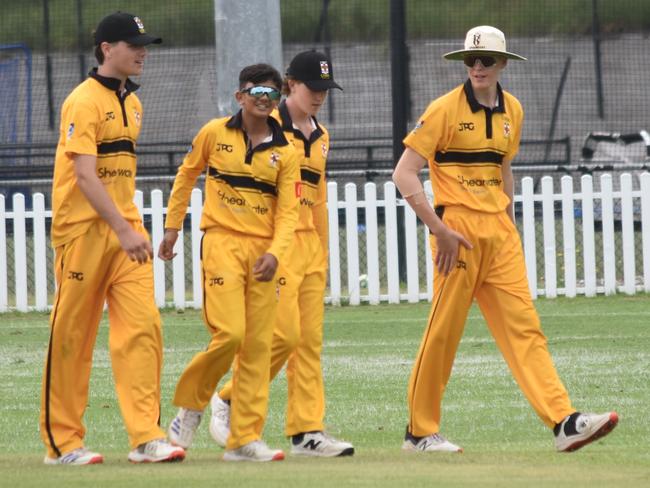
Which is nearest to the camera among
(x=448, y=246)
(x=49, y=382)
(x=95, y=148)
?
(x=95, y=148)

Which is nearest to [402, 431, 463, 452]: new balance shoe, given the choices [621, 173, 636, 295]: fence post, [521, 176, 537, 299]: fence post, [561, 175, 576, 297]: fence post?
[521, 176, 537, 299]: fence post

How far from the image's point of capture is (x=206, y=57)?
37406 mm

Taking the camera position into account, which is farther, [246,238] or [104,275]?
[246,238]

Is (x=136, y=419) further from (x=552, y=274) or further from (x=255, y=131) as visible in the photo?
(x=552, y=274)

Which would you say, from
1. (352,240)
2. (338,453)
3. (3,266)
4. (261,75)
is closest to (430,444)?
(338,453)

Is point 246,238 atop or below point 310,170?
below

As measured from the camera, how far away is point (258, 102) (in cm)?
693

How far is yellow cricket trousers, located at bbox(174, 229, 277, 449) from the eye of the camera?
680 centimetres

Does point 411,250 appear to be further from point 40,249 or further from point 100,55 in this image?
point 100,55

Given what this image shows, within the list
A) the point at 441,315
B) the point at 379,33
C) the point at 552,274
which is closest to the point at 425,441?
the point at 441,315

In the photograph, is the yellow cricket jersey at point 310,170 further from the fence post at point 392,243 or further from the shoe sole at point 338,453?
the fence post at point 392,243

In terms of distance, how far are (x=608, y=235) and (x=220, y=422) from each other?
8.99 meters

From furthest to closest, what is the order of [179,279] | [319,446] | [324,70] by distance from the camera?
1. [179,279]
2. [324,70]
3. [319,446]

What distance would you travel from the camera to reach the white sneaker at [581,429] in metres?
6.89
